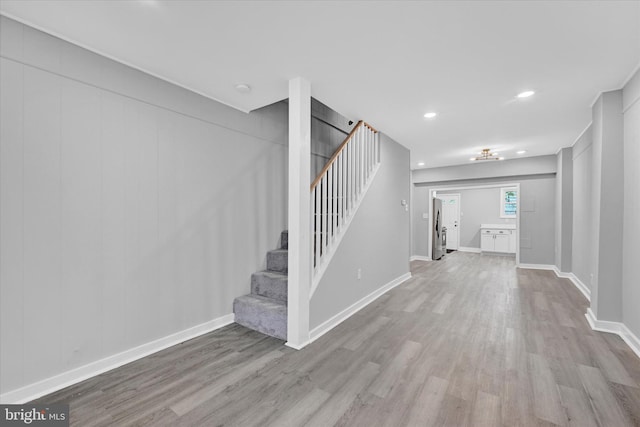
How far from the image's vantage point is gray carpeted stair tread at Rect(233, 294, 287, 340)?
2685mm

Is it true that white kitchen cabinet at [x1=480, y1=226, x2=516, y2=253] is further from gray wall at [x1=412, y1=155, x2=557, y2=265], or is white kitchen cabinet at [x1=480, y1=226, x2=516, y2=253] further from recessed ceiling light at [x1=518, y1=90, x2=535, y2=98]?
recessed ceiling light at [x1=518, y1=90, x2=535, y2=98]

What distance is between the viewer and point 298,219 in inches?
98.8

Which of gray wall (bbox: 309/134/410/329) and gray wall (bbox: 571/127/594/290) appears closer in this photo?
gray wall (bbox: 309/134/410/329)

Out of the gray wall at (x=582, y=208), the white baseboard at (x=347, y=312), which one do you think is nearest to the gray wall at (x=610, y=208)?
the gray wall at (x=582, y=208)

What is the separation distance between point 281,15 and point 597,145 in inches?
141

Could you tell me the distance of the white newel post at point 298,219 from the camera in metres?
2.50

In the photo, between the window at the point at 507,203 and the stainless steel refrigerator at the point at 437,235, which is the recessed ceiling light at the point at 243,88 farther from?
the window at the point at 507,203

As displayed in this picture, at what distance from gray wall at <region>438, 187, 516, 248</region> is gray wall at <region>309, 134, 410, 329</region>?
5609 mm

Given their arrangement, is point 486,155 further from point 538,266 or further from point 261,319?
point 261,319

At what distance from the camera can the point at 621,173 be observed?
276 centimetres

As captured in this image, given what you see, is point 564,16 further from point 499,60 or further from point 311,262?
point 311,262

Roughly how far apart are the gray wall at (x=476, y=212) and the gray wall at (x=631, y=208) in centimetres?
699

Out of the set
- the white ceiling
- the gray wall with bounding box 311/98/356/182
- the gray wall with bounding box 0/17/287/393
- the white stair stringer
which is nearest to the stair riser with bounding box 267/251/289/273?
the gray wall with bounding box 0/17/287/393

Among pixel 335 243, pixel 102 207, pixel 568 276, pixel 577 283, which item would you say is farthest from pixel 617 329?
pixel 102 207
